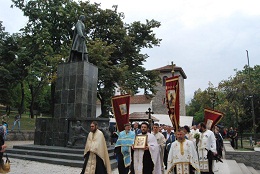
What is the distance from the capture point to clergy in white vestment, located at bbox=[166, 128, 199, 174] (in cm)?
514

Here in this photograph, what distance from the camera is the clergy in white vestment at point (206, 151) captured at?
7371mm

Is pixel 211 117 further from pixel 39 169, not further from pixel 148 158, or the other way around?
pixel 39 169

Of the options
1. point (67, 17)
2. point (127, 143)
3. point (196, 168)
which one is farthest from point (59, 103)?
point (67, 17)

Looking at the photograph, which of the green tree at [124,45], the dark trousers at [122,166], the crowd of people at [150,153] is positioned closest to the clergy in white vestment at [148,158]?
the crowd of people at [150,153]

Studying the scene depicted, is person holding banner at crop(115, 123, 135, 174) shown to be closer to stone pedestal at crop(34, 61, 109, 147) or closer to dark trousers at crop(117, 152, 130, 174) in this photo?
dark trousers at crop(117, 152, 130, 174)

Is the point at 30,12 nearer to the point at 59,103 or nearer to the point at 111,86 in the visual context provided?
the point at 111,86

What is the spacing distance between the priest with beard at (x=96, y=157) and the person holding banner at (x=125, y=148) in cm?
123

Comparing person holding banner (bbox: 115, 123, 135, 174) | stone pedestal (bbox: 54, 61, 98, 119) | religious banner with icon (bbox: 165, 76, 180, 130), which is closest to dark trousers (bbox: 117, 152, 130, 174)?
person holding banner (bbox: 115, 123, 135, 174)

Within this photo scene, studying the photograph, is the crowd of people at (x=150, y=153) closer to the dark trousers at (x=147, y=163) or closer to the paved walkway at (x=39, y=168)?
the dark trousers at (x=147, y=163)

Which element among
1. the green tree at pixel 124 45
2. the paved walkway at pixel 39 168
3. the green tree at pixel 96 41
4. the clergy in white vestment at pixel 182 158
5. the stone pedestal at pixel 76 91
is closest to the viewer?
the clergy in white vestment at pixel 182 158

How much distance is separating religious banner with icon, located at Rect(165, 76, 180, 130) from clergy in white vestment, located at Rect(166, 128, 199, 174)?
0.77m

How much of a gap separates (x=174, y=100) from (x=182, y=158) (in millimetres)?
1657

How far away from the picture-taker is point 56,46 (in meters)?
25.3

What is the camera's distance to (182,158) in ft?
17.0
